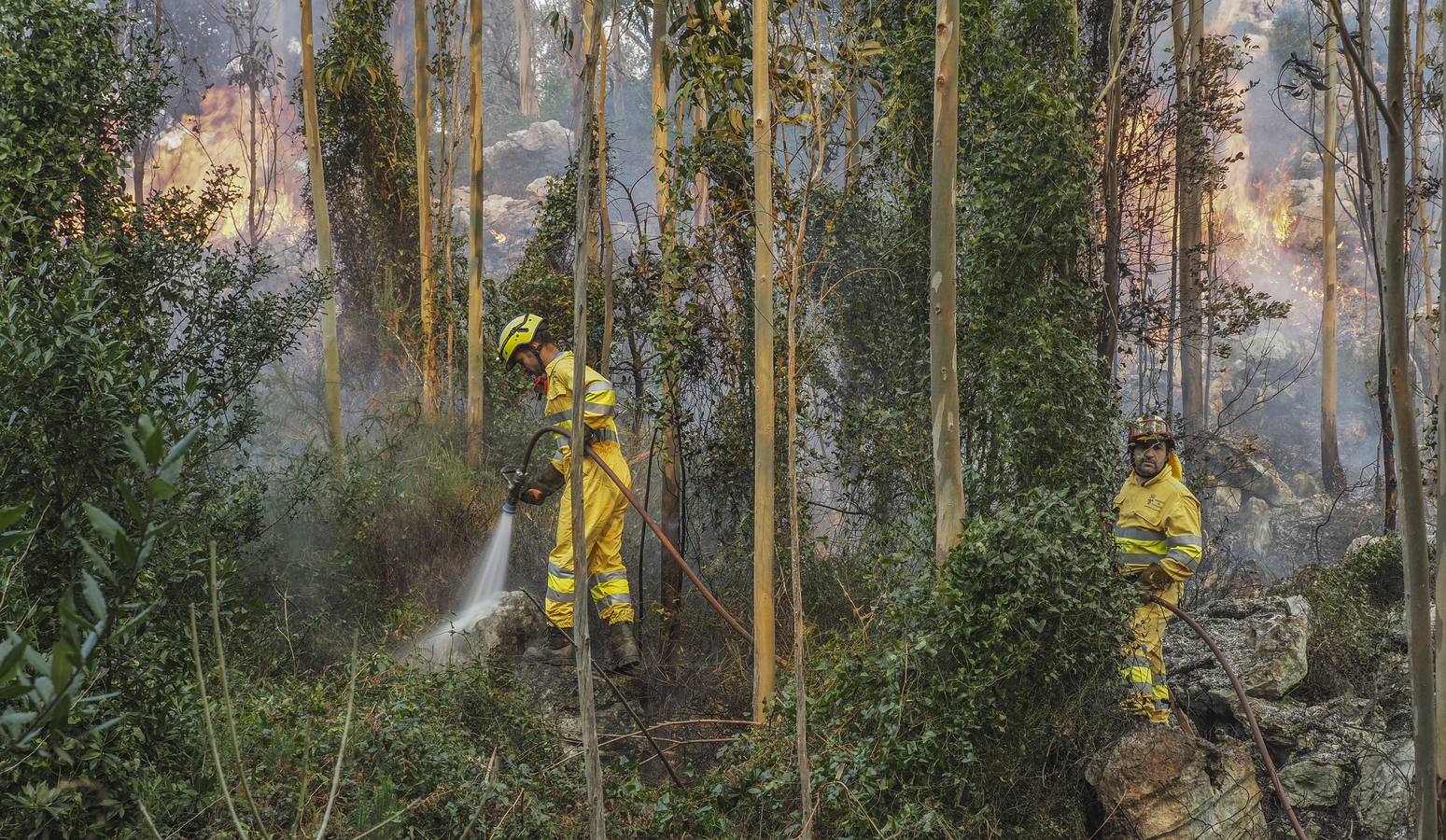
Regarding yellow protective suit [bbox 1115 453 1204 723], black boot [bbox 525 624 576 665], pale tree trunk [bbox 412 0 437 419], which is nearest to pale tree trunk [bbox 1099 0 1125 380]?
yellow protective suit [bbox 1115 453 1204 723]

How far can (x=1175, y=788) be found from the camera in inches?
199

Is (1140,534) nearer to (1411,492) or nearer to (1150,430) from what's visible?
(1150,430)

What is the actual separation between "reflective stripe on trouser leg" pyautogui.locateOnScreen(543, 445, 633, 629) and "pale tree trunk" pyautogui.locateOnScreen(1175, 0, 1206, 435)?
19.8 ft

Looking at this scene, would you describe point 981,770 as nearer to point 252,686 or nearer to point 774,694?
point 774,694

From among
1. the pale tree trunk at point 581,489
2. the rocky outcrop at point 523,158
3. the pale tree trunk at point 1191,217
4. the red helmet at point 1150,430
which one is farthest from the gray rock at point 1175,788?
the rocky outcrop at point 523,158

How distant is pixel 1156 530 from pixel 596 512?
3498mm

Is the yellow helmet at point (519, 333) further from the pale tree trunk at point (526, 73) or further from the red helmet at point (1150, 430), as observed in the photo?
the pale tree trunk at point (526, 73)

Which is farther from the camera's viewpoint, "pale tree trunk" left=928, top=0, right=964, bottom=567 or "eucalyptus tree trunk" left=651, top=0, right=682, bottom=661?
"eucalyptus tree trunk" left=651, top=0, right=682, bottom=661

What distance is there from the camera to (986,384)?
675cm

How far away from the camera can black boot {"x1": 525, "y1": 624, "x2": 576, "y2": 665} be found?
726 centimetres

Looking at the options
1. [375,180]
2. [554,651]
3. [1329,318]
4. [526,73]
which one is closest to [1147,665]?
[554,651]

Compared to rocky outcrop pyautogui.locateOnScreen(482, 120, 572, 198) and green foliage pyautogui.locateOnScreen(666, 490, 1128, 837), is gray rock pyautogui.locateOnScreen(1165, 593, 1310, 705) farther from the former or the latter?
rocky outcrop pyautogui.locateOnScreen(482, 120, 572, 198)

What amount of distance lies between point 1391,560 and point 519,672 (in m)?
7.97

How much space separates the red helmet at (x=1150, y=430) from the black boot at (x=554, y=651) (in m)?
3.79
